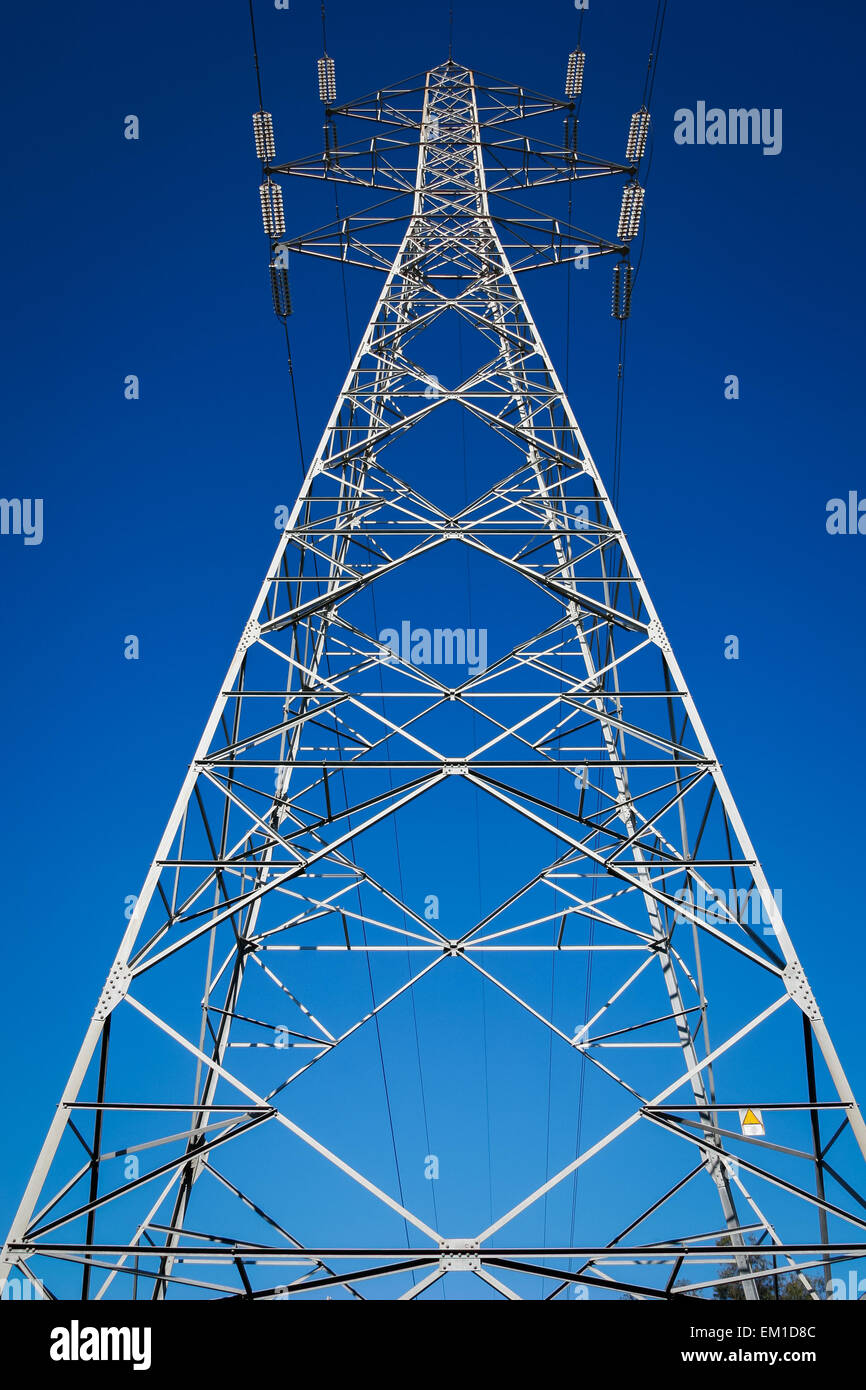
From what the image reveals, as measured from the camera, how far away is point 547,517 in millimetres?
15812

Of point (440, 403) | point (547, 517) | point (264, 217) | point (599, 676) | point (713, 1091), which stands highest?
point (264, 217)

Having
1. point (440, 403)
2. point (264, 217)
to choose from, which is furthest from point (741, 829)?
point (264, 217)

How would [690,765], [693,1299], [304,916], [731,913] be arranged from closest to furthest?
[693,1299] < [731,913] < [690,765] < [304,916]

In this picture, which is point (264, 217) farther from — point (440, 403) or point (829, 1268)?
point (829, 1268)

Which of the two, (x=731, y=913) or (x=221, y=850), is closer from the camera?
(x=731, y=913)

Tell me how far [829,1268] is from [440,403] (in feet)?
39.7

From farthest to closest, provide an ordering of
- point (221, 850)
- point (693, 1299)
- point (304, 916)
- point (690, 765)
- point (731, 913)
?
1. point (304, 916)
2. point (221, 850)
3. point (690, 765)
4. point (731, 913)
5. point (693, 1299)

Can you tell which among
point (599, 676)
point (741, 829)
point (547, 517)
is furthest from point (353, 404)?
point (741, 829)
